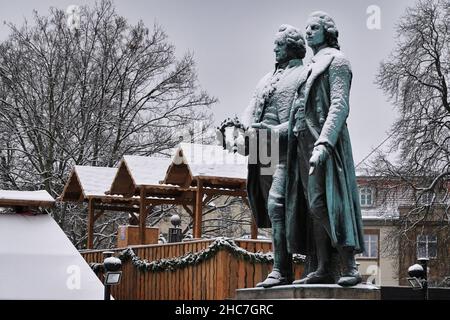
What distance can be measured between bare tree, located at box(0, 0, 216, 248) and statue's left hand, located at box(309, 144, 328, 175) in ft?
92.4

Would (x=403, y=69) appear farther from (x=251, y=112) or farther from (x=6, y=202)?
(x=251, y=112)

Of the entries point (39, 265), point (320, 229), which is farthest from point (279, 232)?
point (39, 265)

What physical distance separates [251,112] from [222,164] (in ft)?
52.0

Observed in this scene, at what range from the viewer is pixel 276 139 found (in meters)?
10.1

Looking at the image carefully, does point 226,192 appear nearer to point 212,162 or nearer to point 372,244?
point 212,162

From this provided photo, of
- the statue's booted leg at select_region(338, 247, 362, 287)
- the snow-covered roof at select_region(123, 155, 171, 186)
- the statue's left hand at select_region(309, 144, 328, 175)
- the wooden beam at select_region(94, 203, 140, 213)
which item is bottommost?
the statue's booted leg at select_region(338, 247, 362, 287)

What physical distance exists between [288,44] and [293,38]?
0.09 m

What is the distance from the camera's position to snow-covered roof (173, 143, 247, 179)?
25.7m

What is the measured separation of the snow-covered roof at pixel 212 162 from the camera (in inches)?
1012

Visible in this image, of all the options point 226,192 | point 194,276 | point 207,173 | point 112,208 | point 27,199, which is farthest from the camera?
point 112,208

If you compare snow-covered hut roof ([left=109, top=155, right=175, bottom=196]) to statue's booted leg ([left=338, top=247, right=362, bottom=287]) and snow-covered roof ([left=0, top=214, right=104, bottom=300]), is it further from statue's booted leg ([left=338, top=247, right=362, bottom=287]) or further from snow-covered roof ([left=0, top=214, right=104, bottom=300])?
statue's booted leg ([left=338, top=247, right=362, bottom=287])

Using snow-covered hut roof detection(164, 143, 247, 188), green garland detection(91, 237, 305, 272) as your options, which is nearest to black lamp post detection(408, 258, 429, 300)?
green garland detection(91, 237, 305, 272)

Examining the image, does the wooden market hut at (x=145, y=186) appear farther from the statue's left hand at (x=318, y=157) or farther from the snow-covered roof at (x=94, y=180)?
the statue's left hand at (x=318, y=157)
